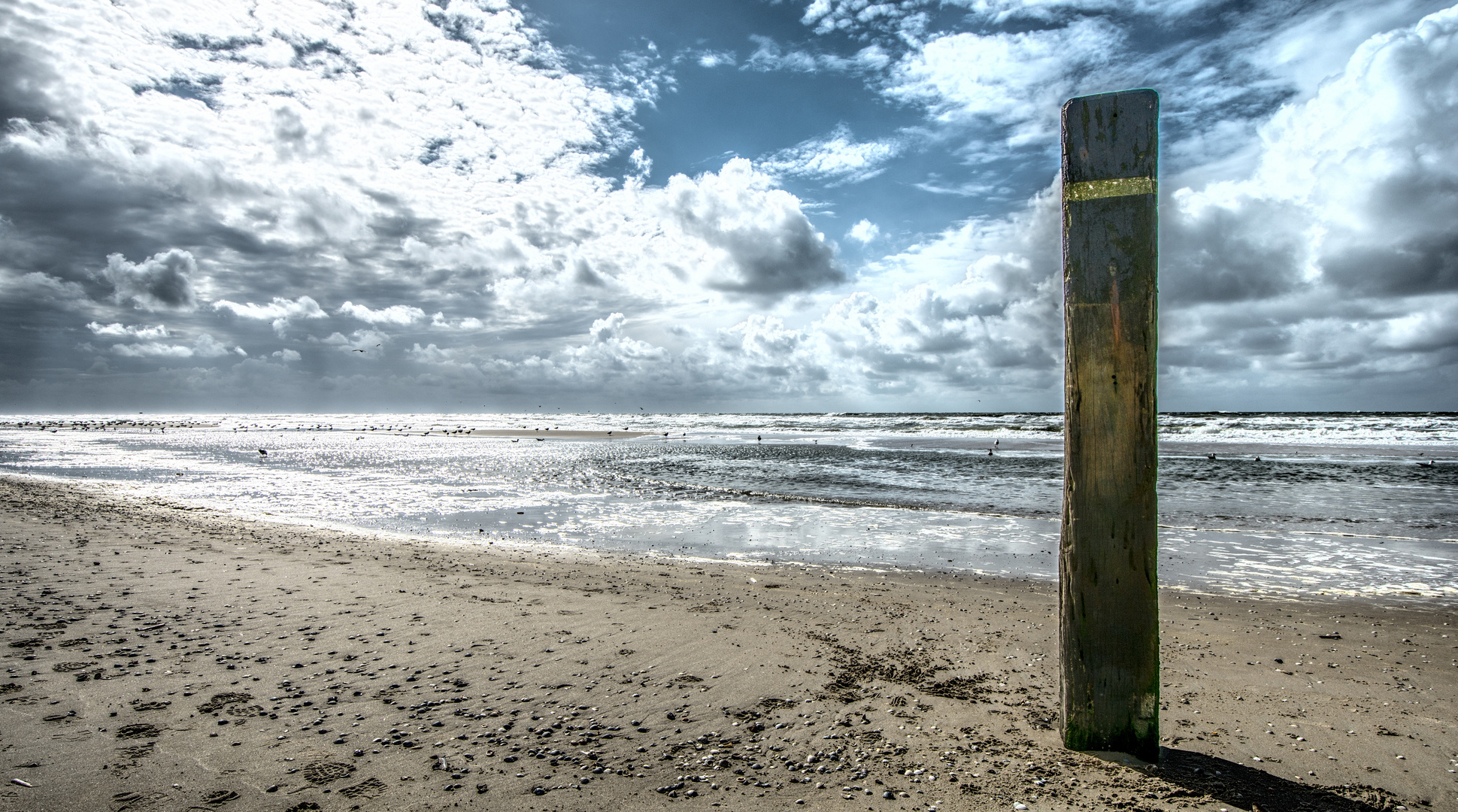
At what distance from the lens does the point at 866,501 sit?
1576cm

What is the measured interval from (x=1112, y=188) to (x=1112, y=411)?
3.81 feet

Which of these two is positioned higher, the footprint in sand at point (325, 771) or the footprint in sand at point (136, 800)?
the footprint in sand at point (136, 800)

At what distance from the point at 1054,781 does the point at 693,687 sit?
7.78ft

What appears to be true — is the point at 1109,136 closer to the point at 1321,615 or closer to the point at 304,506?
the point at 1321,615

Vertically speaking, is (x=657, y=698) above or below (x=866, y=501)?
above

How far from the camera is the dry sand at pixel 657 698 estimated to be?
3.43 meters

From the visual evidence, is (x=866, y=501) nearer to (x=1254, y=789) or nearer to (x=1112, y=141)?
(x=1254, y=789)

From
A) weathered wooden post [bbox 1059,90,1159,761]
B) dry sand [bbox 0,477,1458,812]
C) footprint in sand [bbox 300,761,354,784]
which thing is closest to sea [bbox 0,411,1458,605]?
dry sand [bbox 0,477,1458,812]

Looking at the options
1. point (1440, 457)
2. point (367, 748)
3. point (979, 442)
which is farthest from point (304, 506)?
point (1440, 457)

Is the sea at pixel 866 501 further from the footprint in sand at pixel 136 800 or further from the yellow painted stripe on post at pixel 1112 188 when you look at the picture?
the footprint in sand at pixel 136 800

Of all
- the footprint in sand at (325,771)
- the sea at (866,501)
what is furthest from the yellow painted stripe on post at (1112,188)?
the sea at (866,501)

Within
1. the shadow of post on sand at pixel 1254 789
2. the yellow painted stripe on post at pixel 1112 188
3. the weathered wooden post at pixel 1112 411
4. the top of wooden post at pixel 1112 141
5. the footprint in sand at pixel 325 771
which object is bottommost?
the footprint in sand at pixel 325 771

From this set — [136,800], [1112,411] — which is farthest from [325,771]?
[1112,411]

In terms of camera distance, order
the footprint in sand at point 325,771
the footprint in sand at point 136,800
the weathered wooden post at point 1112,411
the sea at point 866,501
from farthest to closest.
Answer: the sea at point 866,501, the footprint in sand at point 325,771, the weathered wooden post at point 1112,411, the footprint in sand at point 136,800
